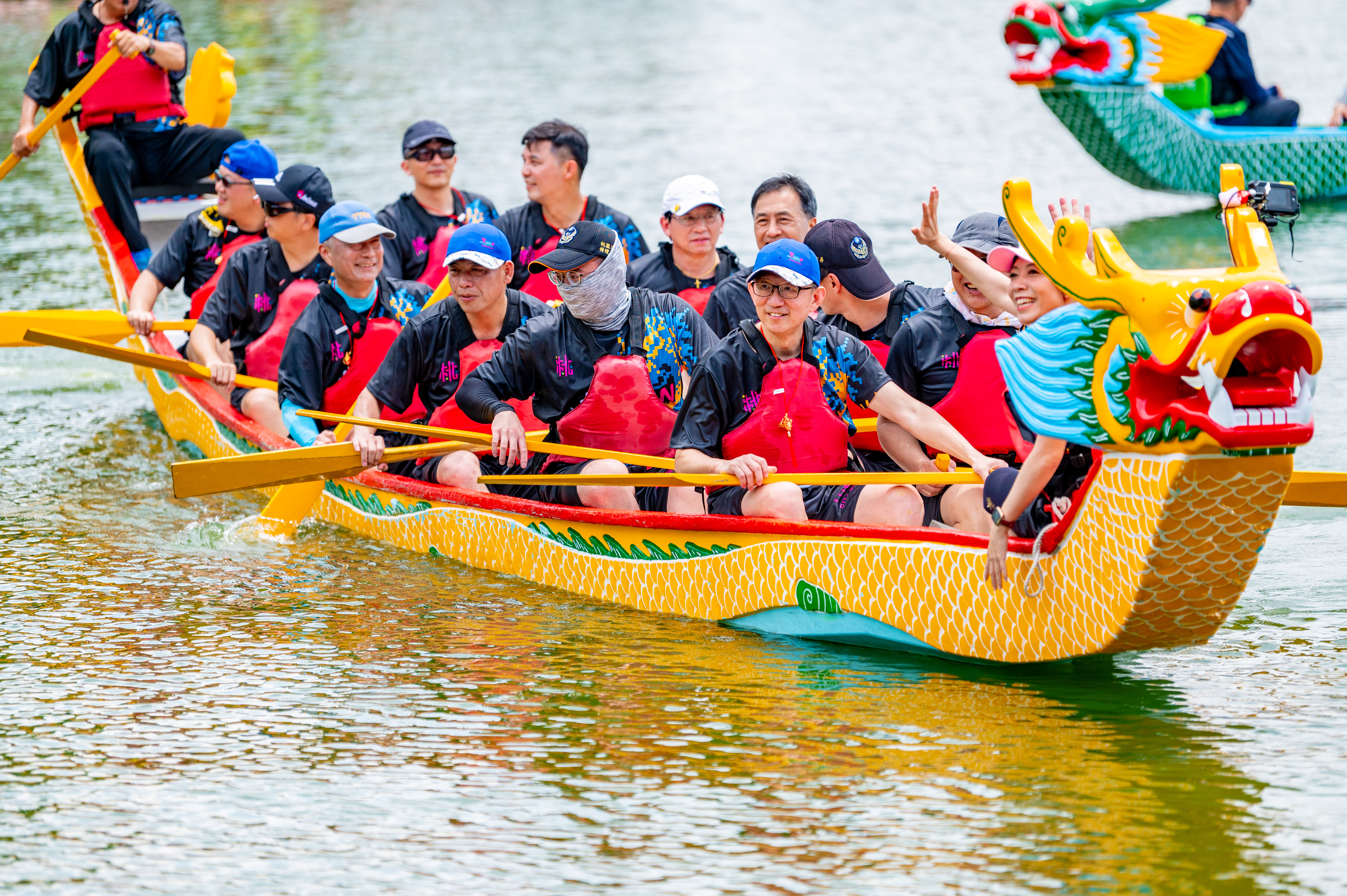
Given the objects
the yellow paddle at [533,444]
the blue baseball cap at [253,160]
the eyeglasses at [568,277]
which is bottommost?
the yellow paddle at [533,444]

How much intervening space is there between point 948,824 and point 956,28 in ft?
82.8

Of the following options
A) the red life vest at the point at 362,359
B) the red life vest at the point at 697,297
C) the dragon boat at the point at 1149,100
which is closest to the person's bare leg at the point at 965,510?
the red life vest at the point at 697,297

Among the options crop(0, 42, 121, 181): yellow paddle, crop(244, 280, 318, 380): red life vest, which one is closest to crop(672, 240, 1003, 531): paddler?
crop(244, 280, 318, 380): red life vest

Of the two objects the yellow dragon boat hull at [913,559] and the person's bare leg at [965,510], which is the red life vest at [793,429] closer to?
the yellow dragon boat hull at [913,559]

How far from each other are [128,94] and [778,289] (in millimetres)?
5963

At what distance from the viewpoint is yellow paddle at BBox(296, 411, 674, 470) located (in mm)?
6102

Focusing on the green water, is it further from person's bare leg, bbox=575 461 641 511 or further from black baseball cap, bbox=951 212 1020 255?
black baseball cap, bbox=951 212 1020 255

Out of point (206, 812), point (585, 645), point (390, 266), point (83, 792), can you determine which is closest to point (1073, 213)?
point (585, 645)

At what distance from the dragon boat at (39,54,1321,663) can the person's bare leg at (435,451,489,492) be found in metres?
0.86

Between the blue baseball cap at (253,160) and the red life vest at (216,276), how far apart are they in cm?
41

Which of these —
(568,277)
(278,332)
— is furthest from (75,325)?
(568,277)

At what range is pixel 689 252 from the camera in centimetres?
770

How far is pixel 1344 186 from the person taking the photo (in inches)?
558

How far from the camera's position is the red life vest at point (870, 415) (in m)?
6.19
